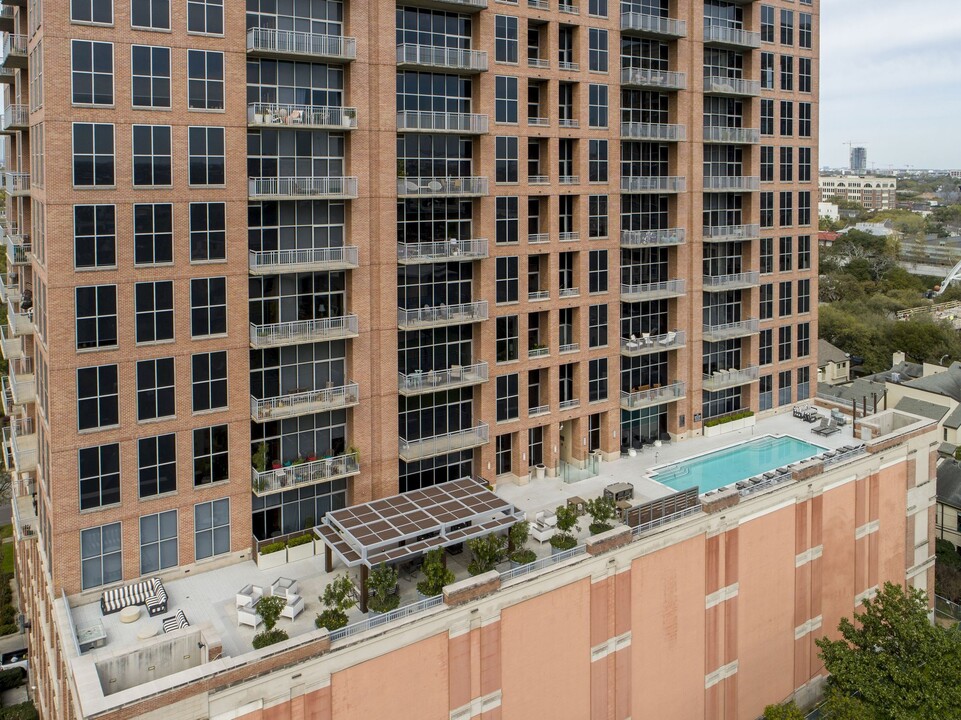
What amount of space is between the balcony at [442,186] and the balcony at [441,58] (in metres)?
4.83

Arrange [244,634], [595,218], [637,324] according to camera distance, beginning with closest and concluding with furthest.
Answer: [244,634]
[595,218]
[637,324]

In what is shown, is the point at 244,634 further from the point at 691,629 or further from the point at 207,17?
the point at 207,17

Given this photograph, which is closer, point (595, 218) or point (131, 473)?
point (131, 473)

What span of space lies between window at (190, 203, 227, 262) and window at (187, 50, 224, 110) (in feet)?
12.3

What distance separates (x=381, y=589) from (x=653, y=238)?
2517 centimetres

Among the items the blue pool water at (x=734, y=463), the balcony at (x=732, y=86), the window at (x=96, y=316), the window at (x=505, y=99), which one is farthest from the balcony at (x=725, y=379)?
the window at (x=96, y=316)

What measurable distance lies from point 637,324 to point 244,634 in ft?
88.6

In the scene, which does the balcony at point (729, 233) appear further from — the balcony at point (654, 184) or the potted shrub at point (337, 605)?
the potted shrub at point (337, 605)

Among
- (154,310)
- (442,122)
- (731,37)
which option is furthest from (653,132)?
(154,310)

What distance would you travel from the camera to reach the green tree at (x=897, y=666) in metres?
32.1

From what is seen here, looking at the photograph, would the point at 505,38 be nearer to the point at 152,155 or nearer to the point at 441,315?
the point at 441,315

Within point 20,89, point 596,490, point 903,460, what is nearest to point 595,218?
point 596,490

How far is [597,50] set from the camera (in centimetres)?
4225

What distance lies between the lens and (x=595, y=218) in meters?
43.1
